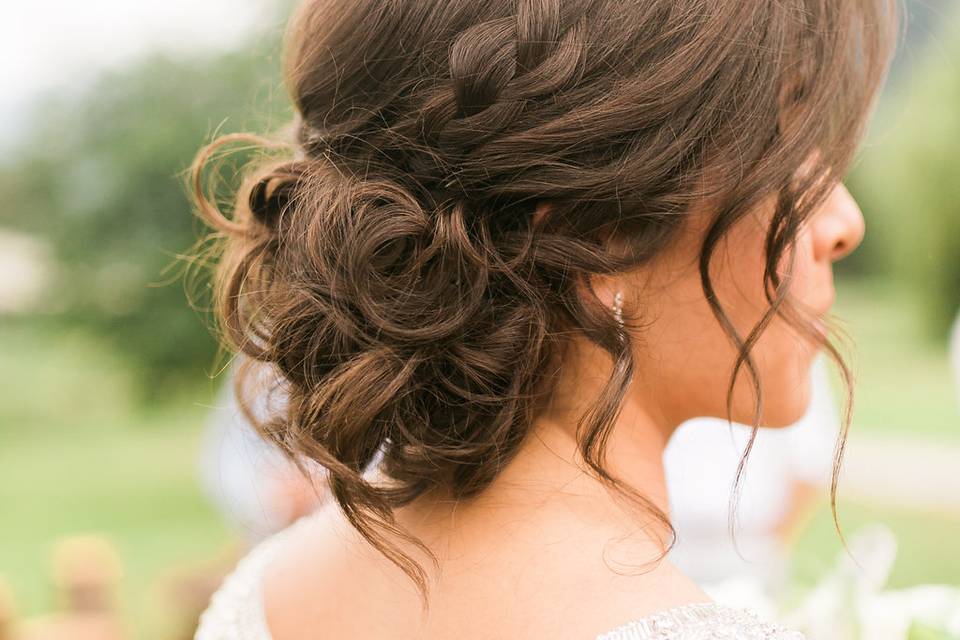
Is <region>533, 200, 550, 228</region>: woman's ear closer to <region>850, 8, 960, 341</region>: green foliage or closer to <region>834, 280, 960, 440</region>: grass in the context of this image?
<region>834, 280, 960, 440</region>: grass

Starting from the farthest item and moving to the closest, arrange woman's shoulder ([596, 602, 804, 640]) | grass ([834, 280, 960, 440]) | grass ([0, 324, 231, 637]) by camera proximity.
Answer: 1. grass ([834, 280, 960, 440])
2. grass ([0, 324, 231, 637])
3. woman's shoulder ([596, 602, 804, 640])

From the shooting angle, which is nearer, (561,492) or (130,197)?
(561,492)

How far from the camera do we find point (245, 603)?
5.00 feet

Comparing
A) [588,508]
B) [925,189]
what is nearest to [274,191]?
[588,508]

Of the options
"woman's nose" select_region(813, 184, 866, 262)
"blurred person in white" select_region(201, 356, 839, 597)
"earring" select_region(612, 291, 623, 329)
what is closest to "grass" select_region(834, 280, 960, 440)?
"blurred person in white" select_region(201, 356, 839, 597)

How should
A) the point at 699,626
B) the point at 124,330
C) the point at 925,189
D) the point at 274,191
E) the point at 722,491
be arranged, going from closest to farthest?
the point at 699,626, the point at 274,191, the point at 722,491, the point at 124,330, the point at 925,189

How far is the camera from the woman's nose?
137 centimetres

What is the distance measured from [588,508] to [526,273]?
324 millimetres

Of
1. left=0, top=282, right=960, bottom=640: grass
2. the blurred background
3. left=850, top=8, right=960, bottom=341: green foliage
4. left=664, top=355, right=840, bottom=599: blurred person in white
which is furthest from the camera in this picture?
left=850, top=8, right=960, bottom=341: green foliage

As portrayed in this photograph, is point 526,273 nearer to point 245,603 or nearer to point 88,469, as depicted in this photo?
point 245,603

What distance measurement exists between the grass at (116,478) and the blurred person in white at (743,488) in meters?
3.12

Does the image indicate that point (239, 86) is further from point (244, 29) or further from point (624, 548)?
point (624, 548)

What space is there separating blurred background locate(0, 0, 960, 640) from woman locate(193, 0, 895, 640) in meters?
4.13

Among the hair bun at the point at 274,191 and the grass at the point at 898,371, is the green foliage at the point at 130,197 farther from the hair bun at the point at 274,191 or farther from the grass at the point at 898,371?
the grass at the point at 898,371
